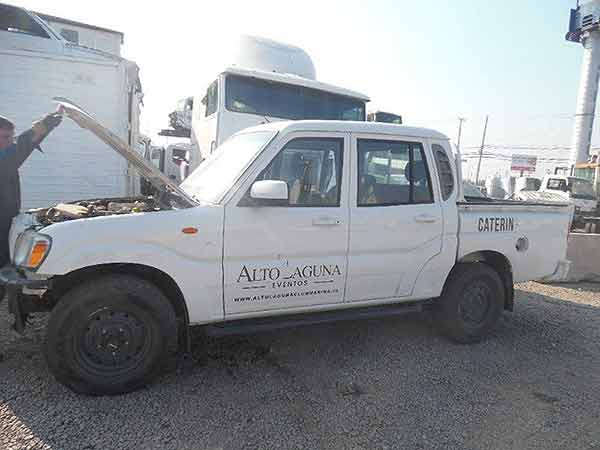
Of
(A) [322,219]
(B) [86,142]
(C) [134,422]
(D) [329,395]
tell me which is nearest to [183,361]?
(C) [134,422]

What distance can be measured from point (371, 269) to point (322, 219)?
0.68 metres

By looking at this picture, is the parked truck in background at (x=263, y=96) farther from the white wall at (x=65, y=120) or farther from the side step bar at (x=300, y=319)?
the side step bar at (x=300, y=319)

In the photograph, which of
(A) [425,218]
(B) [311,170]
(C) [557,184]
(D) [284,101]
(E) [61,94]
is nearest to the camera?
(B) [311,170]

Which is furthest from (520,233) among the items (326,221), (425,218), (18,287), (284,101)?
(284,101)

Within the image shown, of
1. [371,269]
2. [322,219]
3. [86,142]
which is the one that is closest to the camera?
[322,219]

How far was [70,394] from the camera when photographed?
296cm

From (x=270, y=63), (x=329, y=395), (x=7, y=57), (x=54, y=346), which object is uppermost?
(x=270, y=63)

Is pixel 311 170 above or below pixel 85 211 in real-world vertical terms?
above

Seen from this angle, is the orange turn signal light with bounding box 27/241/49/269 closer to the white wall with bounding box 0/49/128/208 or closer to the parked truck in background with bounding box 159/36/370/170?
the white wall with bounding box 0/49/128/208

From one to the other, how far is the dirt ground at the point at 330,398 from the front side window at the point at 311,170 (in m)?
1.45

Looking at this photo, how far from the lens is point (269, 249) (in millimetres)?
3230

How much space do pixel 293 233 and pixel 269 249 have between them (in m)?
0.23

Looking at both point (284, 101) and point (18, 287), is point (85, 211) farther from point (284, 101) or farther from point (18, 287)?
point (284, 101)

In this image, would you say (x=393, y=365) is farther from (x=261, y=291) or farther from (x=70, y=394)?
(x=70, y=394)
